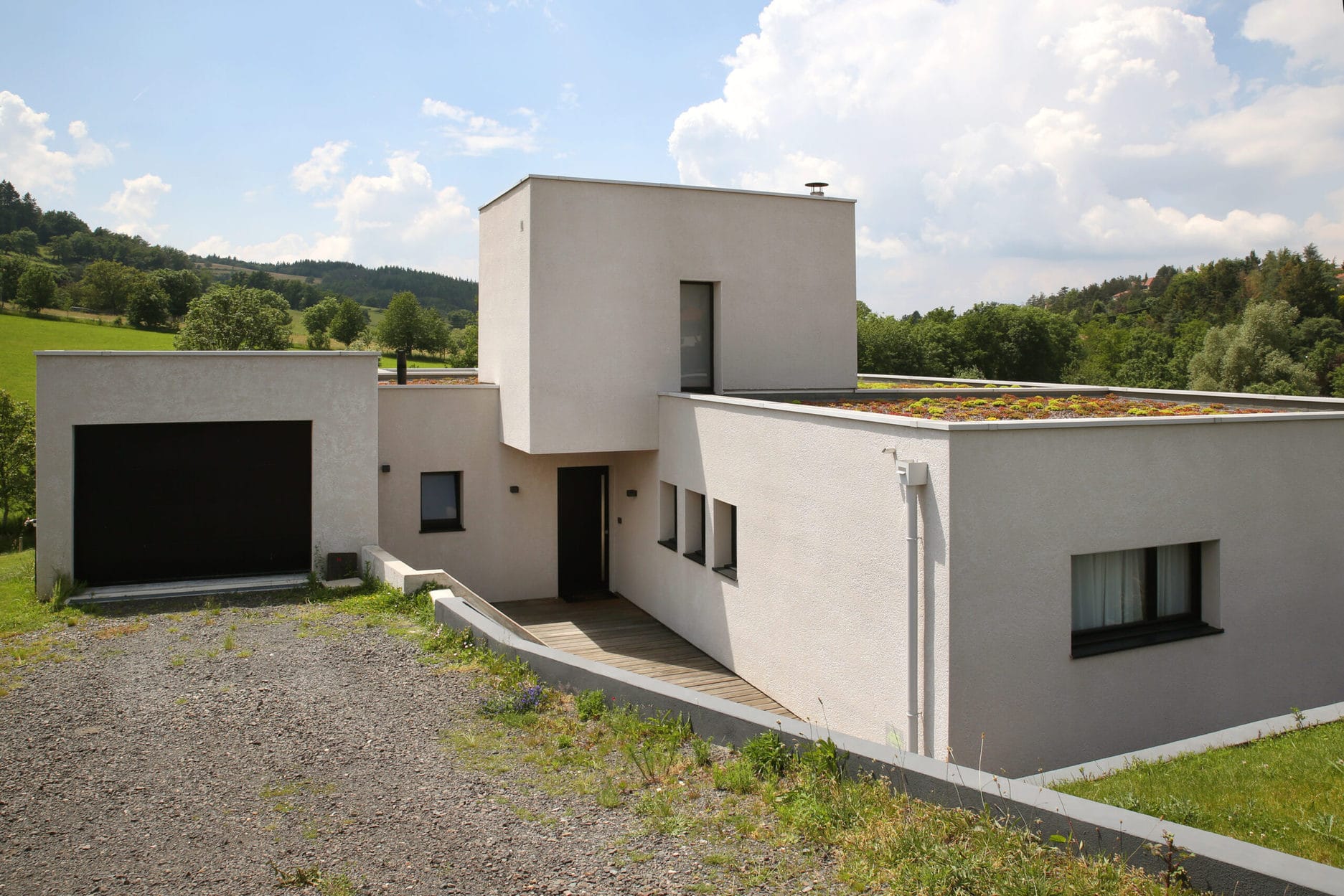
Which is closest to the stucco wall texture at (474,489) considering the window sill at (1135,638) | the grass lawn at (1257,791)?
the window sill at (1135,638)

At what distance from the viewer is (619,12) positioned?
12.6 m

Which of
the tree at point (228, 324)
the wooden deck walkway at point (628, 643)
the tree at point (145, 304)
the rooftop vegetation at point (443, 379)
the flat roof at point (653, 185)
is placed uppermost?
the tree at point (145, 304)

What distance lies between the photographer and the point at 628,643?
1132 cm

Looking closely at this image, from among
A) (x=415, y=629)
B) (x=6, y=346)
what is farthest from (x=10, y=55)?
(x=415, y=629)

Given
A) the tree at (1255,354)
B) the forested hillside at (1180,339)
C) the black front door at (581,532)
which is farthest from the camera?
the forested hillside at (1180,339)

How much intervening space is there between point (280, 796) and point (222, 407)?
6869 millimetres

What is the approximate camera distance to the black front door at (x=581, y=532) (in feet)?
44.4

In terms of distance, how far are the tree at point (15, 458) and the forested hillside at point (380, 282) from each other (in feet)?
182

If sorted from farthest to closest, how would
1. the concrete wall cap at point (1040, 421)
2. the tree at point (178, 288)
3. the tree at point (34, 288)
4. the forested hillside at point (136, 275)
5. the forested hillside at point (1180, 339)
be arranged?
the tree at point (178, 288) < the forested hillside at point (136, 275) < the tree at point (34, 288) < the forested hillside at point (1180, 339) < the concrete wall cap at point (1040, 421)

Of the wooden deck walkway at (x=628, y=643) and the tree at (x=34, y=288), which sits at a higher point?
the tree at (x=34, y=288)

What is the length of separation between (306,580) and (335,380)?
2479 millimetres

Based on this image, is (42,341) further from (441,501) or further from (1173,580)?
(1173,580)

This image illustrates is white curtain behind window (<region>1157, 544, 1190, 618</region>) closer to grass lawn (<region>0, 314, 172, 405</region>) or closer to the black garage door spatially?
the black garage door

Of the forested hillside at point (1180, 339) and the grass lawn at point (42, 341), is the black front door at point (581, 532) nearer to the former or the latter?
the grass lawn at point (42, 341)
